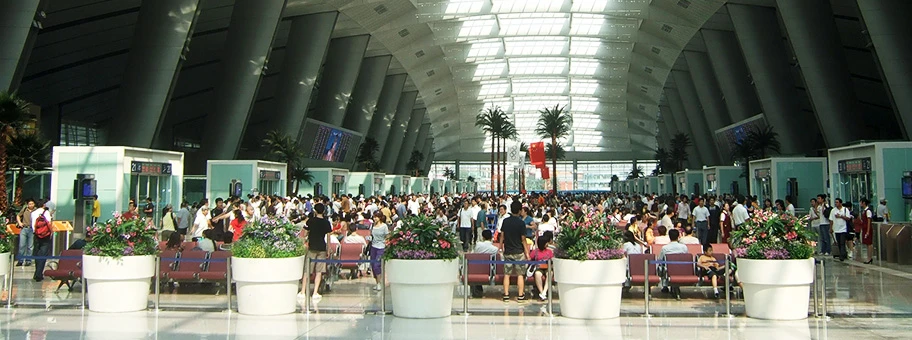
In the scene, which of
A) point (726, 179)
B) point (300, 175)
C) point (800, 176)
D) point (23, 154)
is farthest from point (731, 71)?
point (23, 154)

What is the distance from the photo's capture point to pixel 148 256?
950 cm

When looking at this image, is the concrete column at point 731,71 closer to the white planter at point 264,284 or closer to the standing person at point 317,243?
the standing person at point 317,243

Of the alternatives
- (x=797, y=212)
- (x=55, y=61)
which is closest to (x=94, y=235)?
(x=797, y=212)

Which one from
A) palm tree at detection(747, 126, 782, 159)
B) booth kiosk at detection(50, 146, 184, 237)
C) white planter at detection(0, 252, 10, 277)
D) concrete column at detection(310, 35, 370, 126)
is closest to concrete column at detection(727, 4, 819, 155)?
palm tree at detection(747, 126, 782, 159)

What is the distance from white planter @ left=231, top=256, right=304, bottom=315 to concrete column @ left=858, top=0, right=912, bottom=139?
19750mm

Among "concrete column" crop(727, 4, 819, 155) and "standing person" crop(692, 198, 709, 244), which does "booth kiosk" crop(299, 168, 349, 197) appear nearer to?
"concrete column" crop(727, 4, 819, 155)

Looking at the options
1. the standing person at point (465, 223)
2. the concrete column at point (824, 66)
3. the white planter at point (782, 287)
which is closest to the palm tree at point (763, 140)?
the concrete column at point (824, 66)

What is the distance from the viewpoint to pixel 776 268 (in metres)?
8.73

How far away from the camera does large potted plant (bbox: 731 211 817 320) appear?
8.72 meters

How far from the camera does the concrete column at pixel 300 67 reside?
36.5 m

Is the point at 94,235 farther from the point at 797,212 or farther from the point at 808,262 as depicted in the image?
the point at 797,212

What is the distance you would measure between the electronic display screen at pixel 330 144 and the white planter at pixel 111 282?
34.5 meters

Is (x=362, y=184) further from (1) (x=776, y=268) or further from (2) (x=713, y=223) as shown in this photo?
(1) (x=776, y=268)

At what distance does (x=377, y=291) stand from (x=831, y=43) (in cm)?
2369
